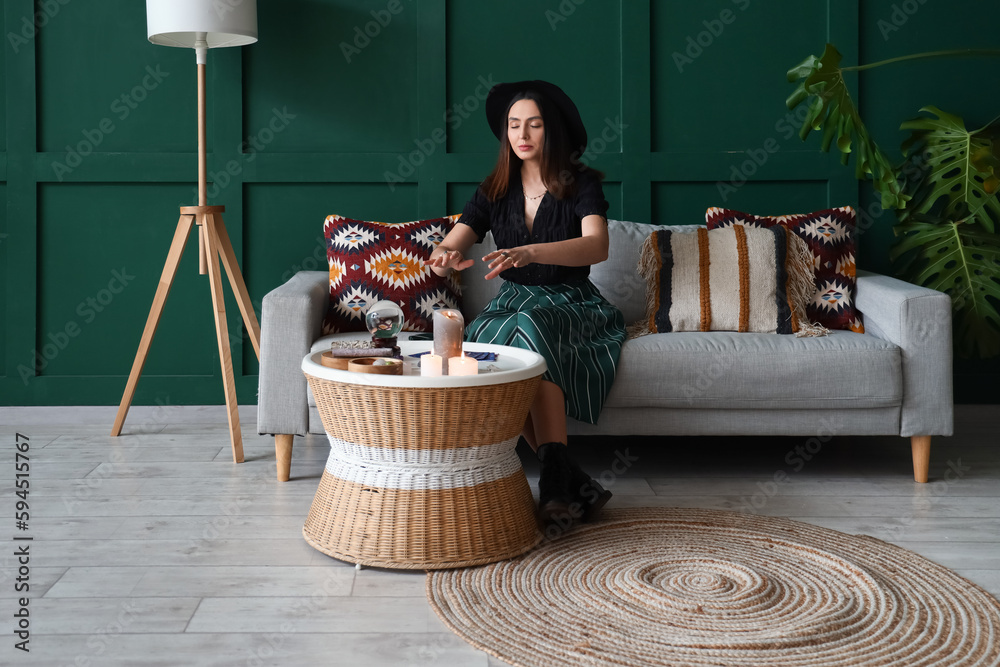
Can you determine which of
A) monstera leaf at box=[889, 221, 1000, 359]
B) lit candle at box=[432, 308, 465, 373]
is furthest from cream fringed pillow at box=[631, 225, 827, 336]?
lit candle at box=[432, 308, 465, 373]

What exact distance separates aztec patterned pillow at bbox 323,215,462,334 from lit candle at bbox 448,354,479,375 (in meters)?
0.98

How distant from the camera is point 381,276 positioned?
299cm

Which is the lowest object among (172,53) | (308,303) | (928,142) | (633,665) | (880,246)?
(633,665)

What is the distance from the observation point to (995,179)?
→ 116 inches

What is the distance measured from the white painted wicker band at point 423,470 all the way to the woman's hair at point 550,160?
1.02 metres

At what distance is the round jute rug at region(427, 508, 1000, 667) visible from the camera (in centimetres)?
157

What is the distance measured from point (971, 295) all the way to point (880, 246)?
1.90 ft

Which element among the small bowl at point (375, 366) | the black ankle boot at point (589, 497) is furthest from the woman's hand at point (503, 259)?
the black ankle boot at point (589, 497)

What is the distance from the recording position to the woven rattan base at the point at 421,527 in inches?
76.6

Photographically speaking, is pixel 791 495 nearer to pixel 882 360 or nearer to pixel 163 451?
pixel 882 360

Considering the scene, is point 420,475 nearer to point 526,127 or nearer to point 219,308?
point 526,127

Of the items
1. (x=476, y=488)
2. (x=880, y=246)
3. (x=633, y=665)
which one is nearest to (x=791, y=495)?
(x=476, y=488)

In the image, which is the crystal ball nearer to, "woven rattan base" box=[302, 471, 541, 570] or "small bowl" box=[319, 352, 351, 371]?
"small bowl" box=[319, 352, 351, 371]

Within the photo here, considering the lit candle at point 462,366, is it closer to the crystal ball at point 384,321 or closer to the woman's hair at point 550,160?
the crystal ball at point 384,321
